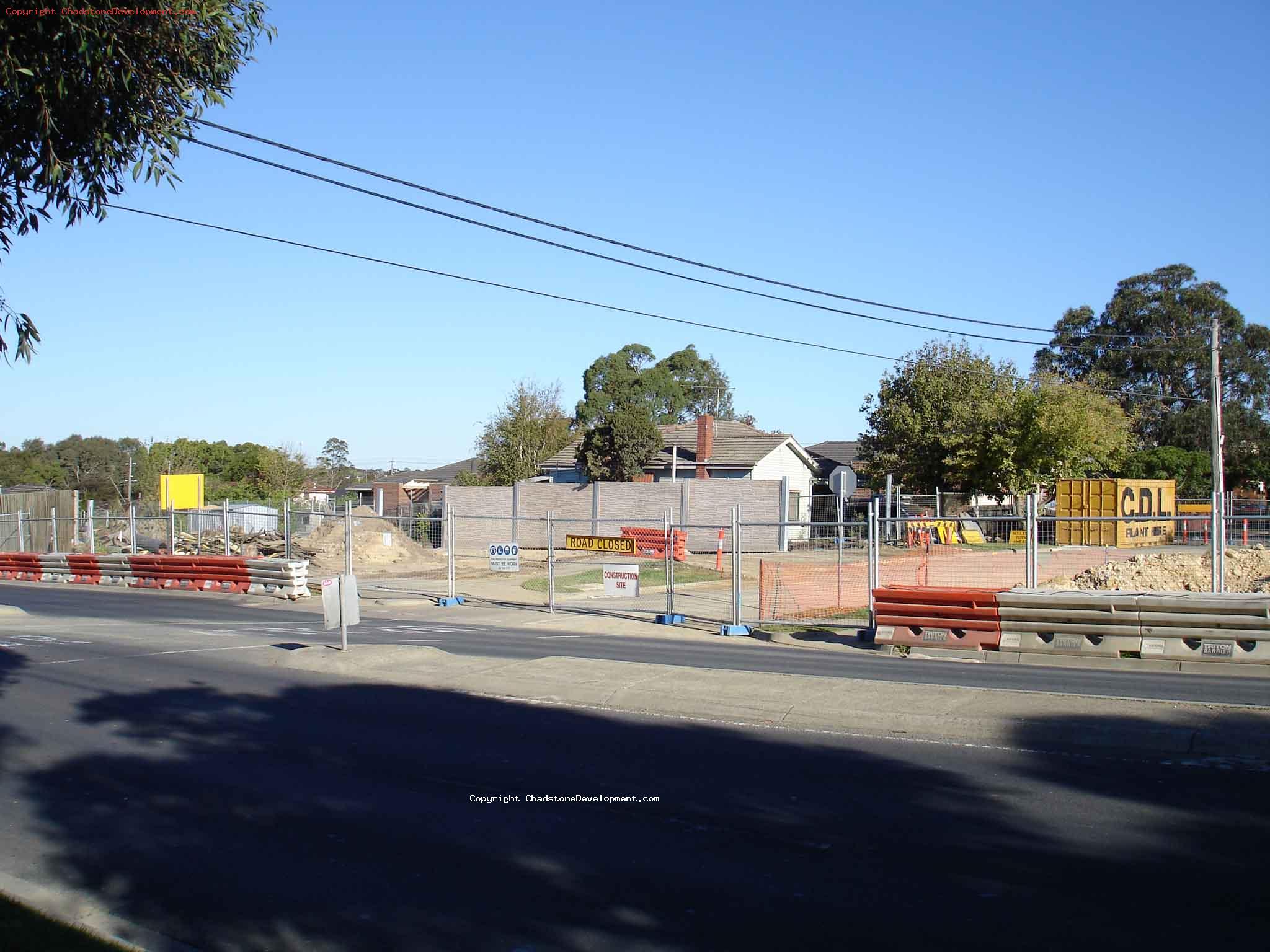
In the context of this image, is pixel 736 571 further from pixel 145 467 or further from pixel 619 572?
pixel 145 467

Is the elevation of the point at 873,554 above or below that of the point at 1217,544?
below

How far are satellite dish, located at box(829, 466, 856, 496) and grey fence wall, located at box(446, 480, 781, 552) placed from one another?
17.4 meters

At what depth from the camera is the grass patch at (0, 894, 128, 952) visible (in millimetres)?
5031

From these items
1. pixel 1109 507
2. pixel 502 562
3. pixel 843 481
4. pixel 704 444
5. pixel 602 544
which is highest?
pixel 704 444

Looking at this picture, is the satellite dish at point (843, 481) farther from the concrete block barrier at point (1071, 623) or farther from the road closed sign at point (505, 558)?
the concrete block barrier at point (1071, 623)

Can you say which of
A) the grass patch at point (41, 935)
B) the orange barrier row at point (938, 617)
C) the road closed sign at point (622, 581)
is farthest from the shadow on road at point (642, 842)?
the road closed sign at point (622, 581)

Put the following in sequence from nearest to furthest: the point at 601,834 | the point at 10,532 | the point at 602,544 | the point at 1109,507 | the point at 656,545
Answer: the point at 601,834 < the point at 602,544 < the point at 656,545 < the point at 10,532 < the point at 1109,507

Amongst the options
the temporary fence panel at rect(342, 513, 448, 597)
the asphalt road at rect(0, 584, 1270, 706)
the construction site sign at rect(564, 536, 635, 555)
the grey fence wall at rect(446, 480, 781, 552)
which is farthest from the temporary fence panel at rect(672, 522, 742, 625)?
the temporary fence panel at rect(342, 513, 448, 597)

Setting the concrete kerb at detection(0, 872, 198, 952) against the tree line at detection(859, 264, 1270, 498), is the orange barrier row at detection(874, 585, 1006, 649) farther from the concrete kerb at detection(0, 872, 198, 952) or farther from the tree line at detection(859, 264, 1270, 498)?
the tree line at detection(859, 264, 1270, 498)

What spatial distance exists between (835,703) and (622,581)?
468 inches

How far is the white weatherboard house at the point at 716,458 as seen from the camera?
183 feet

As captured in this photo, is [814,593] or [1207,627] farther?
[814,593]

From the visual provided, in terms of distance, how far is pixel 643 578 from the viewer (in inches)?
1323

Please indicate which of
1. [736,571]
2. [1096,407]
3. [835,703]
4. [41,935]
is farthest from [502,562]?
Result: [1096,407]
